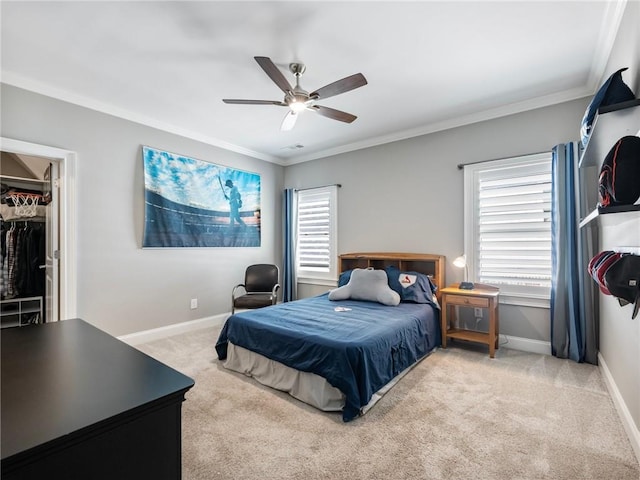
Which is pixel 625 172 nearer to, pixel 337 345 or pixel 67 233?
pixel 337 345

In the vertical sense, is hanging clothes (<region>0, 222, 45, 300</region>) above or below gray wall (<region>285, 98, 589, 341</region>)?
below

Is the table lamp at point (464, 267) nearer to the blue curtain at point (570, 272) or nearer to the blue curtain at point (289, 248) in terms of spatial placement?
the blue curtain at point (570, 272)

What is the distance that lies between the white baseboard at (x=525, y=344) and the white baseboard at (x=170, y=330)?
3.69 metres

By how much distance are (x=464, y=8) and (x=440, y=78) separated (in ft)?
2.87

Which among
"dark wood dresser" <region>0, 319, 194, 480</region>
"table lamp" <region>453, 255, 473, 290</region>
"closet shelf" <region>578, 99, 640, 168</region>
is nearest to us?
"dark wood dresser" <region>0, 319, 194, 480</region>

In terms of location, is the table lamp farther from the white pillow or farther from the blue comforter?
the white pillow

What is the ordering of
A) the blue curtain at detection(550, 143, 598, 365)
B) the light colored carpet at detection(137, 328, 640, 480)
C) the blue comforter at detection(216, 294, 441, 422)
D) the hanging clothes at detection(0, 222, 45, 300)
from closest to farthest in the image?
the light colored carpet at detection(137, 328, 640, 480) → the blue comforter at detection(216, 294, 441, 422) → the blue curtain at detection(550, 143, 598, 365) → the hanging clothes at detection(0, 222, 45, 300)

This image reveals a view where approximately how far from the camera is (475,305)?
328 centimetres

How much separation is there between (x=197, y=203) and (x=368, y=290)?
2579mm

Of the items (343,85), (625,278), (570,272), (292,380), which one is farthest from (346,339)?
(570,272)

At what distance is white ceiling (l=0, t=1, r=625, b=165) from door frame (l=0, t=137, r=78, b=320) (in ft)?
2.12

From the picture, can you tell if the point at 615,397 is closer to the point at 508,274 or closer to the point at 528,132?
the point at 508,274

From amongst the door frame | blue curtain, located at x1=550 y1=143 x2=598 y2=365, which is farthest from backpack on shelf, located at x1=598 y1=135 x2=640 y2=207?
the door frame

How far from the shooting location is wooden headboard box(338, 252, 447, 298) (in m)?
3.86
